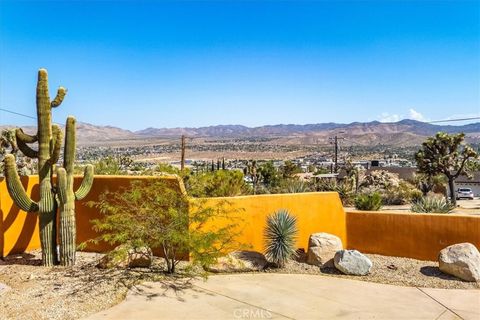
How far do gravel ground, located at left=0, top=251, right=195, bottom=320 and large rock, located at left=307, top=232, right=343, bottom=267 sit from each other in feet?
11.5

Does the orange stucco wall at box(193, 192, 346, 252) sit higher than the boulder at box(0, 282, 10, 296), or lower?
higher

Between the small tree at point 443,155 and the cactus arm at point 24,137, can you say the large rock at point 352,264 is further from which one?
the small tree at point 443,155

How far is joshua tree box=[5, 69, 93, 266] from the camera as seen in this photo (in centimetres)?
1009

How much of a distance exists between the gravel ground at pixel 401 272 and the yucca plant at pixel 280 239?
0.99 feet

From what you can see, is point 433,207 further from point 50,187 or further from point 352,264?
point 50,187

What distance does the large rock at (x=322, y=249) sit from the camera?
36.2 ft

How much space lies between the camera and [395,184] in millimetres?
32312

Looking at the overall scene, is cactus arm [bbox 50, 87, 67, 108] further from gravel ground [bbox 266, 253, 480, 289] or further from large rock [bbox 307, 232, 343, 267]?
large rock [bbox 307, 232, 343, 267]

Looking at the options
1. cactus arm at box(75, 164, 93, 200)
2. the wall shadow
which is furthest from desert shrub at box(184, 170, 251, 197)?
the wall shadow

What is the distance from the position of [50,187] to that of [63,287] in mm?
2759

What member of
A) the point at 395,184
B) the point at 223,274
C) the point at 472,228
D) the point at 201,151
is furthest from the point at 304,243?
the point at 201,151

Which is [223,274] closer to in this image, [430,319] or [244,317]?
[244,317]

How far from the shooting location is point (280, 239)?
1082 centimetres

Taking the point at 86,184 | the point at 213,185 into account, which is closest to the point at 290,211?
the point at 213,185
